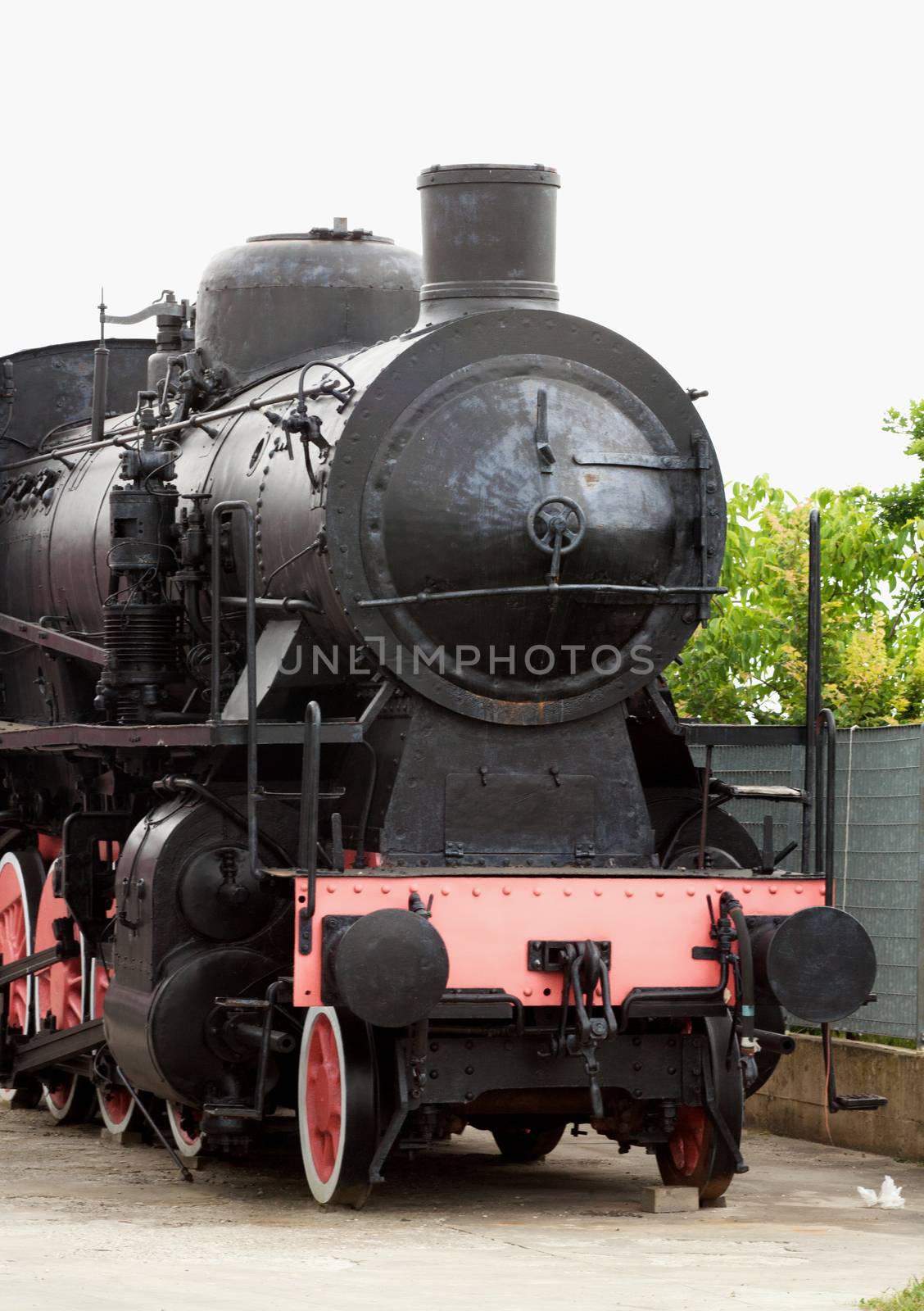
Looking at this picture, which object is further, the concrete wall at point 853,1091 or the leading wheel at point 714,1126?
the concrete wall at point 853,1091

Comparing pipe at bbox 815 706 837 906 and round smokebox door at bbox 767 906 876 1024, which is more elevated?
pipe at bbox 815 706 837 906

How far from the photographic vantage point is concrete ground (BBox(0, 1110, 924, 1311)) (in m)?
6.12

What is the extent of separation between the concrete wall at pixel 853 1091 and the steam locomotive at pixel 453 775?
1.10m

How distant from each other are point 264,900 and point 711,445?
96.3 inches

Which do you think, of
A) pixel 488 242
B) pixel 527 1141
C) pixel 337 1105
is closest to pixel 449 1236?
pixel 337 1105

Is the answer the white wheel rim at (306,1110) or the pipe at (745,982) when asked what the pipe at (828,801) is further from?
the white wheel rim at (306,1110)

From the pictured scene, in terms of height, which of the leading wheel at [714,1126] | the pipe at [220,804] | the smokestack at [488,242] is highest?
the smokestack at [488,242]

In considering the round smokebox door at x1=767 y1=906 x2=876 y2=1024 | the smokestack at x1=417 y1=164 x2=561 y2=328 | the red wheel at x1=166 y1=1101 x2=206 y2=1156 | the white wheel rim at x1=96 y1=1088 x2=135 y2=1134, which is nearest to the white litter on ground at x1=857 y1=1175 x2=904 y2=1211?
the round smokebox door at x1=767 y1=906 x2=876 y2=1024

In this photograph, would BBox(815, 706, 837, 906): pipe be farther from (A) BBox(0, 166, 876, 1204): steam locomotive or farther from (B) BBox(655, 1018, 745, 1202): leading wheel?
(B) BBox(655, 1018, 745, 1202): leading wheel

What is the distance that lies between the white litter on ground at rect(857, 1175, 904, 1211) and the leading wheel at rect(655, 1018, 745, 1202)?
588 millimetres

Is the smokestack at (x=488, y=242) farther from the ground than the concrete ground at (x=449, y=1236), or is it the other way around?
the smokestack at (x=488, y=242)

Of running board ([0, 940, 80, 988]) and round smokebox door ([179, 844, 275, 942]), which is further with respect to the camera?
running board ([0, 940, 80, 988])

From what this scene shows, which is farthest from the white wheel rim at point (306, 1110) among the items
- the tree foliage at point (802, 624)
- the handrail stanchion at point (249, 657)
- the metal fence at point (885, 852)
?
the tree foliage at point (802, 624)

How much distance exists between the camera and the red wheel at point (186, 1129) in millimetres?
8891
